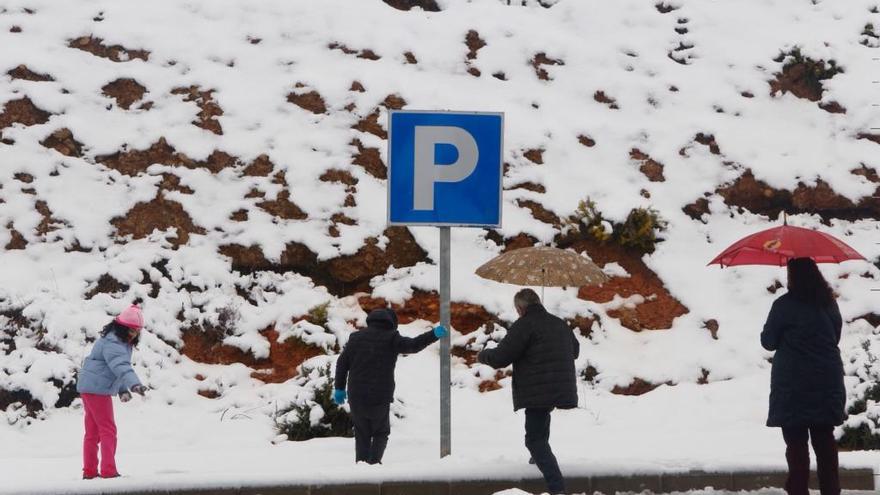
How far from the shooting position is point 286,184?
13859 mm

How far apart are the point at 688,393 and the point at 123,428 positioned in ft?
18.6

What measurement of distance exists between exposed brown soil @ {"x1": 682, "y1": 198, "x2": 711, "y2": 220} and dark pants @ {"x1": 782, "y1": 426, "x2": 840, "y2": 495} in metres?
7.22

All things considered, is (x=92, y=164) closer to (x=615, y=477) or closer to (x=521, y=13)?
(x=521, y=13)

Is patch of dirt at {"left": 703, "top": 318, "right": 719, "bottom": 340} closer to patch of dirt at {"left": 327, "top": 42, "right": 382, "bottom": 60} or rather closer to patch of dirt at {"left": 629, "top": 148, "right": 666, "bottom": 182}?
patch of dirt at {"left": 629, "top": 148, "right": 666, "bottom": 182}

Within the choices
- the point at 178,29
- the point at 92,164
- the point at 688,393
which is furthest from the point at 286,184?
the point at 688,393

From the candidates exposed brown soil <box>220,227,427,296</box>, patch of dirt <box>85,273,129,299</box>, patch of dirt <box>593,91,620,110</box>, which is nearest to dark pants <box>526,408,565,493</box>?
exposed brown soil <box>220,227,427,296</box>

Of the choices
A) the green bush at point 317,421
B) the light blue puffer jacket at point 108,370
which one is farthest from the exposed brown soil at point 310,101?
the light blue puffer jacket at point 108,370

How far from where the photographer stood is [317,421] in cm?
998

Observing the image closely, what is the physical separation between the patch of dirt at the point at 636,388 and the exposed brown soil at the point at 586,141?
4474mm

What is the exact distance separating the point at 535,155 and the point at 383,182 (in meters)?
2.15

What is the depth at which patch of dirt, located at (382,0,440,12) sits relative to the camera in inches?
703

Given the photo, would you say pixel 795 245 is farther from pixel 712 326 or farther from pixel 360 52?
pixel 360 52

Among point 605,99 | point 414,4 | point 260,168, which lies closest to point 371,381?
point 260,168

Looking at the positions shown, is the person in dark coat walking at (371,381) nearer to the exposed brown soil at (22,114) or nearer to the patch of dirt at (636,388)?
the patch of dirt at (636,388)
